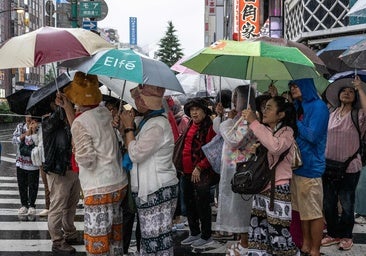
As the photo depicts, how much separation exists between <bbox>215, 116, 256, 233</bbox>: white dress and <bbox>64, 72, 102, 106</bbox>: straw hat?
4.73ft

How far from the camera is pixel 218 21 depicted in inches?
1847

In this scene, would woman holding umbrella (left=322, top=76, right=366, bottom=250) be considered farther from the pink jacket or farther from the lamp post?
the lamp post

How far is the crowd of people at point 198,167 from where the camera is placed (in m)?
4.17

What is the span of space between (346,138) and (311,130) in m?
1.08

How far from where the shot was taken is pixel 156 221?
416 cm

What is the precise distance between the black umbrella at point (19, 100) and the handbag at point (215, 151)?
2379 mm

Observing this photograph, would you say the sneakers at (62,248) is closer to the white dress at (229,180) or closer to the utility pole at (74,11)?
the white dress at (229,180)

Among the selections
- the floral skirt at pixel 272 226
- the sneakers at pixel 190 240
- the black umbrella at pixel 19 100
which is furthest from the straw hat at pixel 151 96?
the sneakers at pixel 190 240

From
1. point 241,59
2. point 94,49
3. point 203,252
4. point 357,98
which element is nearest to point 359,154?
point 357,98

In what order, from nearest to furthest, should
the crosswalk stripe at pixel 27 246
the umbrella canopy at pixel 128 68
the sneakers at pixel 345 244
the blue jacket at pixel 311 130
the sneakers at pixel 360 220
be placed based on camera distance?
the umbrella canopy at pixel 128 68 → the blue jacket at pixel 311 130 → the sneakers at pixel 345 244 → the crosswalk stripe at pixel 27 246 → the sneakers at pixel 360 220

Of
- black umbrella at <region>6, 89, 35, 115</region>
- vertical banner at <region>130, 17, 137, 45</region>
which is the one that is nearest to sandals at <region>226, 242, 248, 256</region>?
black umbrella at <region>6, 89, 35, 115</region>

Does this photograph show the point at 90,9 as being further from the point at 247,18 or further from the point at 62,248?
the point at 247,18

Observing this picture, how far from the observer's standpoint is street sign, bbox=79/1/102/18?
1067 centimetres

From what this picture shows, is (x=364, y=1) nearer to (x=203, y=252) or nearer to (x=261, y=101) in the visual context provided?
(x=261, y=101)
